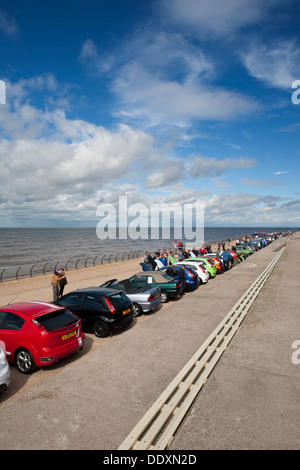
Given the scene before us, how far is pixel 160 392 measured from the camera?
16.5 ft

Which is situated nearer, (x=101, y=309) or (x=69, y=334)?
(x=69, y=334)

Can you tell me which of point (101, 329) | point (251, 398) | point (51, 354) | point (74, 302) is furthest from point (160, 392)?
point (74, 302)

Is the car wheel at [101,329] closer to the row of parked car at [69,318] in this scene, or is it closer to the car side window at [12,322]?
the row of parked car at [69,318]

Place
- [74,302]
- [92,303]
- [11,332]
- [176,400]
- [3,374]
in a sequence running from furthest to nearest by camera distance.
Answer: [74,302], [92,303], [11,332], [3,374], [176,400]

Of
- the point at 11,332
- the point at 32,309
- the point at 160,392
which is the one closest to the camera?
the point at 160,392

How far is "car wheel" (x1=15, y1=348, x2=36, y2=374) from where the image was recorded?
246 inches

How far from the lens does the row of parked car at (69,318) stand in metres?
6.21

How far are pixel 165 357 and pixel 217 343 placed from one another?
139 centimetres

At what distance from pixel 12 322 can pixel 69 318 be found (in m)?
1.25

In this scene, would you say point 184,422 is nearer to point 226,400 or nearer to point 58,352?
point 226,400

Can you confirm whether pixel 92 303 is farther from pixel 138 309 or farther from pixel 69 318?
pixel 138 309

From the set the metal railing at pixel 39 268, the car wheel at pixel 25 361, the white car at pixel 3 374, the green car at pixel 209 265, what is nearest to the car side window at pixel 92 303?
the car wheel at pixel 25 361

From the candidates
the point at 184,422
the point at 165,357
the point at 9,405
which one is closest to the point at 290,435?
the point at 184,422

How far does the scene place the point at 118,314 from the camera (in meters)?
8.43
